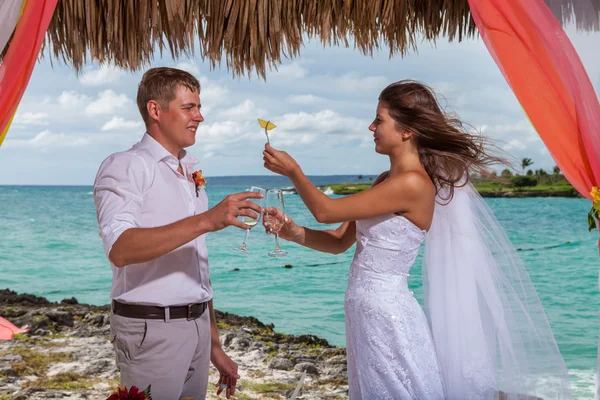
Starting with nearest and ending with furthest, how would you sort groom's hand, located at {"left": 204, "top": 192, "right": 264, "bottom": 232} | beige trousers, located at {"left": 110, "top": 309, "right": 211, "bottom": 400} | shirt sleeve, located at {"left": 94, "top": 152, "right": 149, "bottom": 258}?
groom's hand, located at {"left": 204, "top": 192, "right": 264, "bottom": 232}
shirt sleeve, located at {"left": 94, "top": 152, "right": 149, "bottom": 258}
beige trousers, located at {"left": 110, "top": 309, "right": 211, "bottom": 400}

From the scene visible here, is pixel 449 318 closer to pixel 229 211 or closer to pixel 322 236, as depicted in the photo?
pixel 322 236

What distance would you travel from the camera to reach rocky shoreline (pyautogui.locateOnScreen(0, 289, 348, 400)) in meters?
5.42

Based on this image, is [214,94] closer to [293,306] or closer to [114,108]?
[114,108]

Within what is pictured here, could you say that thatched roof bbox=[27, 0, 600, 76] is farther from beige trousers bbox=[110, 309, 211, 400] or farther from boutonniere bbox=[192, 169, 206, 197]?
beige trousers bbox=[110, 309, 211, 400]

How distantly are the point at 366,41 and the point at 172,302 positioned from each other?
225 centimetres

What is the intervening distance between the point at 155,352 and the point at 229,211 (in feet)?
2.07

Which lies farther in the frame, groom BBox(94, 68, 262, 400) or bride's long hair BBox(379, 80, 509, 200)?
bride's long hair BBox(379, 80, 509, 200)

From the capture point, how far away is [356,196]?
226 centimetres

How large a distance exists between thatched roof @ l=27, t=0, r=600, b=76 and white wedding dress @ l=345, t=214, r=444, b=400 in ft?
4.90

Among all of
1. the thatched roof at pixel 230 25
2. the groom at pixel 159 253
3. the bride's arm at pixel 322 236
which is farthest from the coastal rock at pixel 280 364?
the groom at pixel 159 253

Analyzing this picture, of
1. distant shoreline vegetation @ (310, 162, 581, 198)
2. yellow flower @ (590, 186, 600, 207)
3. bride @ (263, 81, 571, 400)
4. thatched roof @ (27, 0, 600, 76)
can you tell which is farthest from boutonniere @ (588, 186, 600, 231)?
distant shoreline vegetation @ (310, 162, 581, 198)

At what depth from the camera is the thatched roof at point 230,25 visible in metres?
3.30

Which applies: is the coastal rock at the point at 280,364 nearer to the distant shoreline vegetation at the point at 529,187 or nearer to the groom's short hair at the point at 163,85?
the groom's short hair at the point at 163,85

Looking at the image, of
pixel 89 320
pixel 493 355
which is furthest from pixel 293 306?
pixel 493 355
